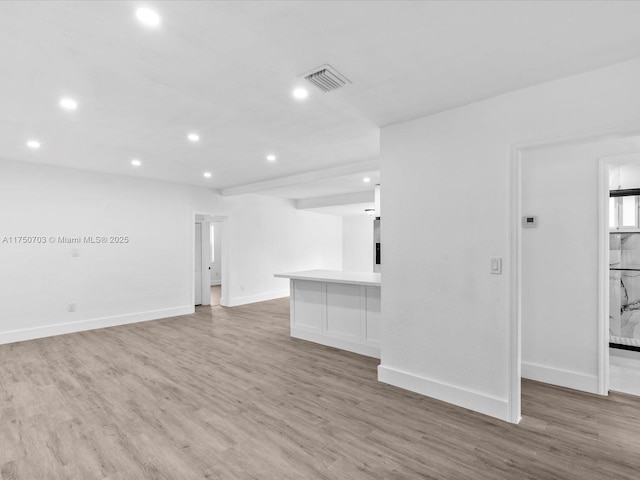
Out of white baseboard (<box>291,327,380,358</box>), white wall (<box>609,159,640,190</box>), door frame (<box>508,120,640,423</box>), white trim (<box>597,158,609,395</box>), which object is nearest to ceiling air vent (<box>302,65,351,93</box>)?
door frame (<box>508,120,640,423</box>)

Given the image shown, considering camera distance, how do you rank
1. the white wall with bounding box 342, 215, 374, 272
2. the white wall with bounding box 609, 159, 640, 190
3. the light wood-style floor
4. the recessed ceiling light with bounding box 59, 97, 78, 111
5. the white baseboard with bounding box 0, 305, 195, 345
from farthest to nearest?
the white wall with bounding box 342, 215, 374, 272
the white baseboard with bounding box 0, 305, 195, 345
the white wall with bounding box 609, 159, 640, 190
the recessed ceiling light with bounding box 59, 97, 78, 111
the light wood-style floor

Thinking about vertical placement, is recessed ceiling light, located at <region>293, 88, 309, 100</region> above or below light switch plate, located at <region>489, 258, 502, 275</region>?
above

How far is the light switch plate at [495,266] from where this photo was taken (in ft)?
9.01

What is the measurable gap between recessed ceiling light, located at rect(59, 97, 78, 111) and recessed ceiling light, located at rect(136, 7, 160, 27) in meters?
1.52

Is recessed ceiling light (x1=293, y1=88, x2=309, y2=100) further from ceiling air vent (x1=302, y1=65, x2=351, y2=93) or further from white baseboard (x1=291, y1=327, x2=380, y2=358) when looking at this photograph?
white baseboard (x1=291, y1=327, x2=380, y2=358)

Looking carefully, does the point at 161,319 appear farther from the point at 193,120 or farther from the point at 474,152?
the point at 474,152

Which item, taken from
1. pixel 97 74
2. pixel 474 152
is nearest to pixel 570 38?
pixel 474 152

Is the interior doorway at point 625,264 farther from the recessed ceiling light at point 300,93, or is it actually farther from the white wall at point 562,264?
the recessed ceiling light at point 300,93

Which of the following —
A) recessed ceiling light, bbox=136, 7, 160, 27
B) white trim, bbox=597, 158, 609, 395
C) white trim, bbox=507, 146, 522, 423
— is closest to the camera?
recessed ceiling light, bbox=136, 7, 160, 27

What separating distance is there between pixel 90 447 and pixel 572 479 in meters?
3.14

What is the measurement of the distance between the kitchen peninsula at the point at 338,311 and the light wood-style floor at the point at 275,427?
36 cm

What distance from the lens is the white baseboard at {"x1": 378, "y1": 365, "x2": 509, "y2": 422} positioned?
8.96ft

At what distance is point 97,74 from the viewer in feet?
7.94

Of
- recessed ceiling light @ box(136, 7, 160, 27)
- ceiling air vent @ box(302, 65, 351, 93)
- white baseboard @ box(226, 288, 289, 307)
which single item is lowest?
white baseboard @ box(226, 288, 289, 307)
